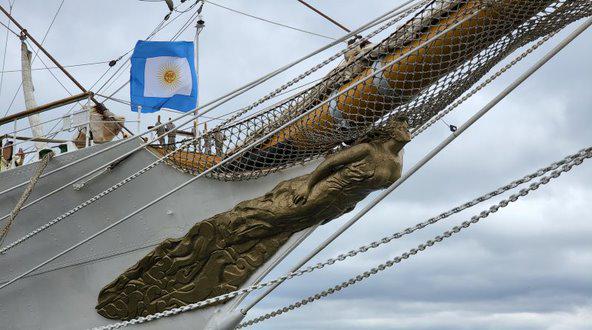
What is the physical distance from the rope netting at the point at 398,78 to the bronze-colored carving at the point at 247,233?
19 cm

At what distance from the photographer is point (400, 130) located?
725 centimetres

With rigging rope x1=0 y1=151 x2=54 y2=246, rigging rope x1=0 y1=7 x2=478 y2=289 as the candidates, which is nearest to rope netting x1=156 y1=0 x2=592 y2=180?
rigging rope x1=0 y1=7 x2=478 y2=289

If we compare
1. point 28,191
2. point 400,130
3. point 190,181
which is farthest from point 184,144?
point 400,130

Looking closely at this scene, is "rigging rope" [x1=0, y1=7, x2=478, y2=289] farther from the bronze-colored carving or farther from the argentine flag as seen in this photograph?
the argentine flag

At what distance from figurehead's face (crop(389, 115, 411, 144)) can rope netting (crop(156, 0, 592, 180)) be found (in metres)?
0.05

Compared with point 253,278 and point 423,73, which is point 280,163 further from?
point 423,73

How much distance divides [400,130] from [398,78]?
42 cm

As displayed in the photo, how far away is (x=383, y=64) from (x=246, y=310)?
2364 mm

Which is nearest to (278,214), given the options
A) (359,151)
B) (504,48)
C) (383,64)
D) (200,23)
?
(359,151)

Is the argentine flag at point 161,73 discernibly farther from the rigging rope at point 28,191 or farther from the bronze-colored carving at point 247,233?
the bronze-colored carving at point 247,233

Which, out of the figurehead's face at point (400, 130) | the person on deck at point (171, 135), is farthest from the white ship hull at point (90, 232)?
the figurehead's face at point (400, 130)

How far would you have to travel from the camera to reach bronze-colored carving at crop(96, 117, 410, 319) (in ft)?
23.9

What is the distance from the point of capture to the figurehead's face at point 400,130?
7238mm

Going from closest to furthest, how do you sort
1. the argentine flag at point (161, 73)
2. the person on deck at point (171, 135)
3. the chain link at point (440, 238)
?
the chain link at point (440, 238) < the person on deck at point (171, 135) < the argentine flag at point (161, 73)
